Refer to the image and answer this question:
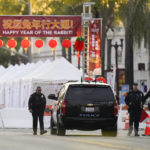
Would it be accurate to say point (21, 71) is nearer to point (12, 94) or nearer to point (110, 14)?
point (12, 94)

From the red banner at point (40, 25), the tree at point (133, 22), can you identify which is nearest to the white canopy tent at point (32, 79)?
the red banner at point (40, 25)

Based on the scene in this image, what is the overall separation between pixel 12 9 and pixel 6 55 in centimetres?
2448

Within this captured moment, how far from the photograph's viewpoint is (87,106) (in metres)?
22.9

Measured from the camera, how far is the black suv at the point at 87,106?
22875 millimetres

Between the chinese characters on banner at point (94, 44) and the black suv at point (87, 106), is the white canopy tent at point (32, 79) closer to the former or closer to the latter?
the chinese characters on banner at point (94, 44)

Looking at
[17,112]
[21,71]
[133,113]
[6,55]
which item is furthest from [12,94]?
[6,55]

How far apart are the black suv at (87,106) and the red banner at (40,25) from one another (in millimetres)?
20554

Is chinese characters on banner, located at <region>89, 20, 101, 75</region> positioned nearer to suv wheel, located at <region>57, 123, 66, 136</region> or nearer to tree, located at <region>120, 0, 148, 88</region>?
tree, located at <region>120, 0, 148, 88</region>

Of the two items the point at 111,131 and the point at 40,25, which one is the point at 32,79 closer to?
the point at 40,25

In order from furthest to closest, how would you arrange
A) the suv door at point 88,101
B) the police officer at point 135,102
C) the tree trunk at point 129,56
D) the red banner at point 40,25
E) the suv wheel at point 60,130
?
the tree trunk at point 129,56, the red banner at point 40,25, the police officer at point 135,102, the suv wheel at point 60,130, the suv door at point 88,101

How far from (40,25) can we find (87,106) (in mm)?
21228

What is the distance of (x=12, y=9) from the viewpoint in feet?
245

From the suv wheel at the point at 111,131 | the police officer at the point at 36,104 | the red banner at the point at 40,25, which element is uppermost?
the red banner at the point at 40,25

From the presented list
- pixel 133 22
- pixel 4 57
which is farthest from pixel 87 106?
pixel 4 57
